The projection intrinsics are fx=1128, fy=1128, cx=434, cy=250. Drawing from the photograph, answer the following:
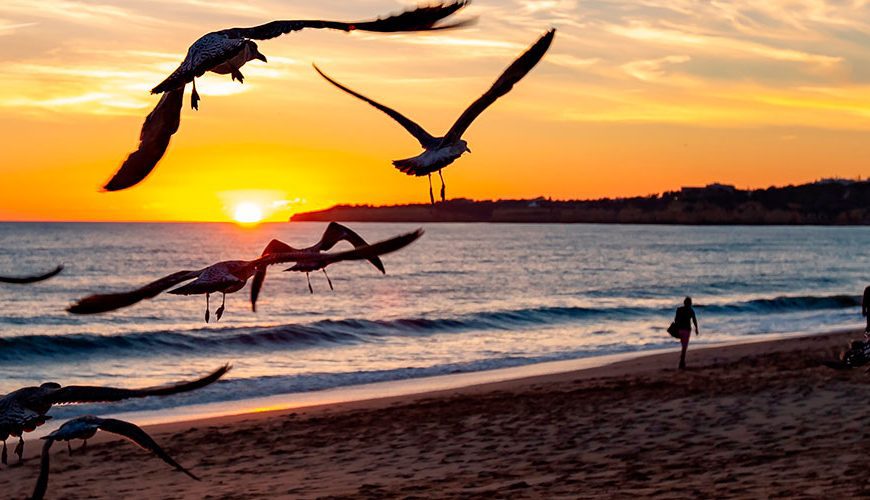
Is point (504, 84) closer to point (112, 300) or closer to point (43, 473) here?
point (112, 300)

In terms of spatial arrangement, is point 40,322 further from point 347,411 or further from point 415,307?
point 347,411

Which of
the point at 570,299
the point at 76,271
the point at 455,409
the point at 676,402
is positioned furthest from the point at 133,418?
the point at 76,271

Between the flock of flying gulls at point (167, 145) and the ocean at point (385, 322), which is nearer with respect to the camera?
the flock of flying gulls at point (167, 145)

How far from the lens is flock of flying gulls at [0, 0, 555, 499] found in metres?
4.40

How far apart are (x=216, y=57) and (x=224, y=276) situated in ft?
2.95

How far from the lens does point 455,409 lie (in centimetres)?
1847

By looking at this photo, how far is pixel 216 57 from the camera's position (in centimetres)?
446

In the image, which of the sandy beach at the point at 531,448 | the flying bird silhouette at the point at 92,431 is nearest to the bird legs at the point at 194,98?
the flying bird silhouette at the point at 92,431

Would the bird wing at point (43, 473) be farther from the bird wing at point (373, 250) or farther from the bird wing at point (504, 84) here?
the bird wing at point (504, 84)

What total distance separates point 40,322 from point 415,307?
14925mm

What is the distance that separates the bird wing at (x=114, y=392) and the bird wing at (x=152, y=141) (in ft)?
3.61

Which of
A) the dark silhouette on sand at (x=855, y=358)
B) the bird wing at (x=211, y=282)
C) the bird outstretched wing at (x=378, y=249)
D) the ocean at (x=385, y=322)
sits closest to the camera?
the bird outstretched wing at (x=378, y=249)

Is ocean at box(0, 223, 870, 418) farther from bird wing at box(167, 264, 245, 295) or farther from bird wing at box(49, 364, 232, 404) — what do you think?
bird wing at box(167, 264, 245, 295)

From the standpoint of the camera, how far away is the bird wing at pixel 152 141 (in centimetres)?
474
